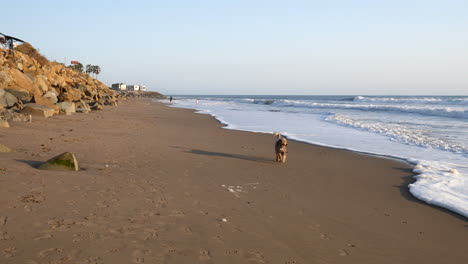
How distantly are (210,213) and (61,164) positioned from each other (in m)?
3.36

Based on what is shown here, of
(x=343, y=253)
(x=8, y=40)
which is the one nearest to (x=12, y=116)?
(x=343, y=253)

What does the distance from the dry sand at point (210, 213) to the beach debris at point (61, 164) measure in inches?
8.4

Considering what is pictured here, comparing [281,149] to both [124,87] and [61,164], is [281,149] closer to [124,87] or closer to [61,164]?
[61,164]

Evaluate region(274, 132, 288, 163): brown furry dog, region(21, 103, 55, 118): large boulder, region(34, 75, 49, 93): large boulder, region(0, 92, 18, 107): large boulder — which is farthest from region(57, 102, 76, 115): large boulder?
region(274, 132, 288, 163): brown furry dog

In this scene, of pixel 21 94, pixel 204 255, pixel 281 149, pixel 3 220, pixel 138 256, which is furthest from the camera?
pixel 21 94

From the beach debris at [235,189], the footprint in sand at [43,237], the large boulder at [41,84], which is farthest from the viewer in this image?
the large boulder at [41,84]

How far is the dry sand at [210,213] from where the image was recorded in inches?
153

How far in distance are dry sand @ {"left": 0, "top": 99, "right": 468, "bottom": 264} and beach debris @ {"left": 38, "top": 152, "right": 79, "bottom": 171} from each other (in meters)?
0.21

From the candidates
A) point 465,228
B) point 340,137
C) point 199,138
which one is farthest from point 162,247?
point 340,137

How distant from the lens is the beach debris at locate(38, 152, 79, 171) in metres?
6.63

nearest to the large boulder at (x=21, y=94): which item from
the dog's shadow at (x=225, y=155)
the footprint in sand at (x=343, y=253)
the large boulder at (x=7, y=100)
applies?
the large boulder at (x=7, y=100)

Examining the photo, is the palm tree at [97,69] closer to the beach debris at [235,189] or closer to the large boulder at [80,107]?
the large boulder at [80,107]

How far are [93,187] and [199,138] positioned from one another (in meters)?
7.64

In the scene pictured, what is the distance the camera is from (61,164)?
671cm
